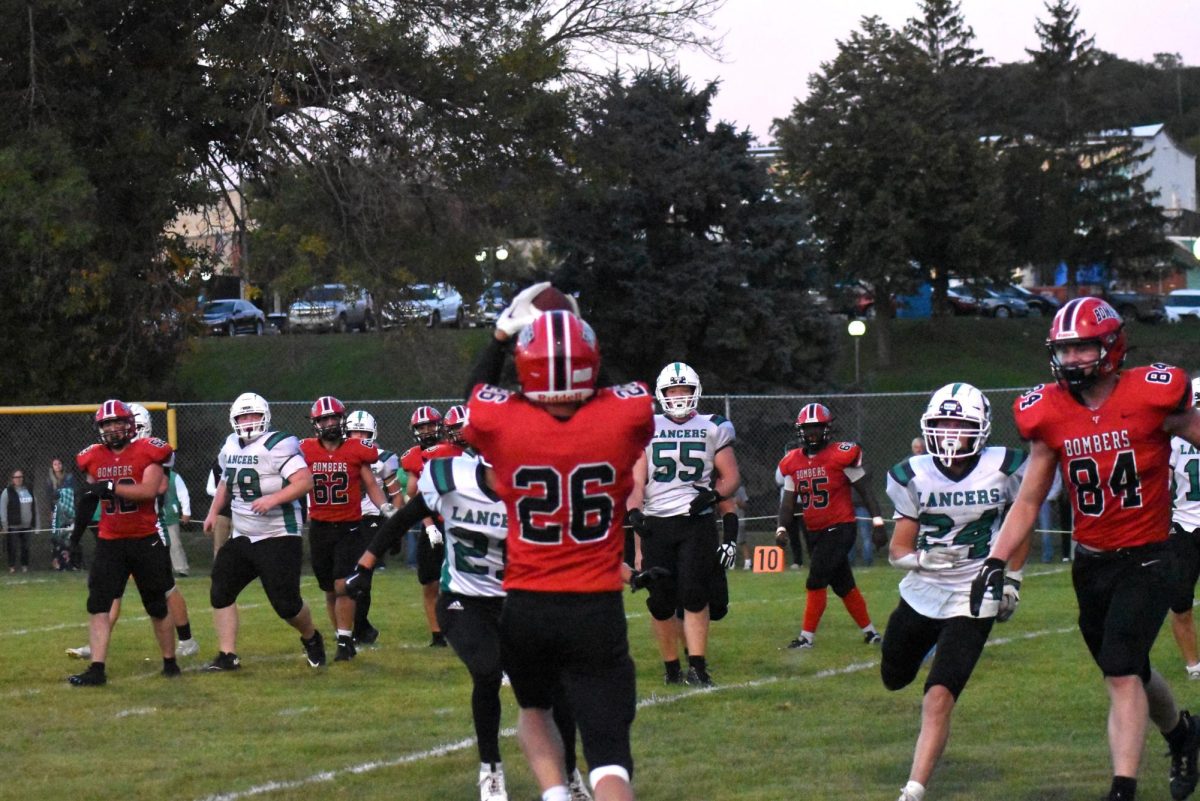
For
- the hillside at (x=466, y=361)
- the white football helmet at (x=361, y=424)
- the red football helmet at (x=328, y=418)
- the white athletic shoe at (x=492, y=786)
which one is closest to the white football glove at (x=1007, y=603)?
the white athletic shoe at (x=492, y=786)

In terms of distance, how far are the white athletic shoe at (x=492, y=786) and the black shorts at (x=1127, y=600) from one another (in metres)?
2.29

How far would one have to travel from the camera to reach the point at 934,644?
653cm

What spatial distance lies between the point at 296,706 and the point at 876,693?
10.6 feet

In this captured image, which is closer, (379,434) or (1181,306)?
(379,434)

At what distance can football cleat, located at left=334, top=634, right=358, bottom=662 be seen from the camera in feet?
35.5

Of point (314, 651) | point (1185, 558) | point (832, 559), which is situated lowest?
point (314, 651)

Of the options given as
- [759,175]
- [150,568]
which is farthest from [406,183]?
[150,568]

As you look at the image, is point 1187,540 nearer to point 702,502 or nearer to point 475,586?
point 702,502

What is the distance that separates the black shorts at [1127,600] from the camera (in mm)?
5680

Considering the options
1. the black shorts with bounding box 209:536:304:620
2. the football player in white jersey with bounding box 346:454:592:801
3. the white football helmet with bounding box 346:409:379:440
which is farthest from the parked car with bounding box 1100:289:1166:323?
the football player in white jersey with bounding box 346:454:592:801

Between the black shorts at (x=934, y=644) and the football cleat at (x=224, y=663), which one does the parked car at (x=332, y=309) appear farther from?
the black shorts at (x=934, y=644)

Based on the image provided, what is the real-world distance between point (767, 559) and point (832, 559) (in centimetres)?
524

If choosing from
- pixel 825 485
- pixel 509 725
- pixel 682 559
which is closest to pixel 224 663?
pixel 509 725

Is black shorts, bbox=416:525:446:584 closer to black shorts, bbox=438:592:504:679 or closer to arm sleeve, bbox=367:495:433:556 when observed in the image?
arm sleeve, bbox=367:495:433:556
